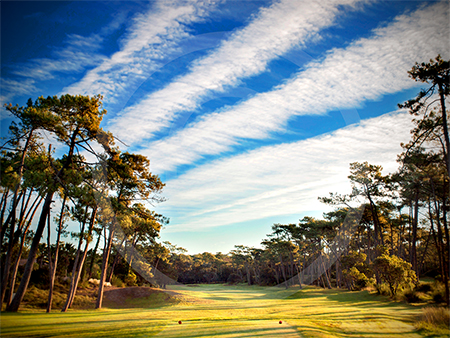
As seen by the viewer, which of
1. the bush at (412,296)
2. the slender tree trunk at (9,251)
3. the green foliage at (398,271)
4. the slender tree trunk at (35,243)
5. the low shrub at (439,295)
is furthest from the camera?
the green foliage at (398,271)

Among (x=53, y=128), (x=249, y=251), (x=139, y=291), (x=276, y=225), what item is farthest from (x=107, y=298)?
(x=249, y=251)

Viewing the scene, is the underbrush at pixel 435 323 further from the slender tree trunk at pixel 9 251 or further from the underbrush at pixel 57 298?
the underbrush at pixel 57 298

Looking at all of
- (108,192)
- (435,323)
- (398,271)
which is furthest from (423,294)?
(108,192)

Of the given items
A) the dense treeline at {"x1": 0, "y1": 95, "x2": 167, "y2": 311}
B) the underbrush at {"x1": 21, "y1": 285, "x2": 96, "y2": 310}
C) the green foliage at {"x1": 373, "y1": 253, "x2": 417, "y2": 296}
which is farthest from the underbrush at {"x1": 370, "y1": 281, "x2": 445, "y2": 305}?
the underbrush at {"x1": 21, "y1": 285, "x2": 96, "y2": 310}

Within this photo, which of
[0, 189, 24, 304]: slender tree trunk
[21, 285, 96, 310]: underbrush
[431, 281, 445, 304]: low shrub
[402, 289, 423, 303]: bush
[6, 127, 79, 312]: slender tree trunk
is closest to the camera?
[6, 127, 79, 312]: slender tree trunk

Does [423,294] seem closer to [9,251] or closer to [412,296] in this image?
[412,296]

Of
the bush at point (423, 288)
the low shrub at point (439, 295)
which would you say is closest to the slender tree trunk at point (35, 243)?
the low shrub at point (439, 295)

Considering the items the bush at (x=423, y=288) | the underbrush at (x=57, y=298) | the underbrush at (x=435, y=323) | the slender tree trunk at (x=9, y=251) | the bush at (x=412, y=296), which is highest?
the slender tree trunk at (x=9, y=251)

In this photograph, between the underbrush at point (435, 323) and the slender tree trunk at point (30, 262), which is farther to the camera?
the slender tree trunk at point (30, 262)

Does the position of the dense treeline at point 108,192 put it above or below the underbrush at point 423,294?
above

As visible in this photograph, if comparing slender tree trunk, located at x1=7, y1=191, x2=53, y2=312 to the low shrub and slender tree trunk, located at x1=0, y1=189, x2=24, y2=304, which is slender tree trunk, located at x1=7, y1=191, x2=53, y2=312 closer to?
slender tree trunk, located at x1=0, y1=189, x2=24, y2=304

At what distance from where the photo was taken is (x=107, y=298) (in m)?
22.2

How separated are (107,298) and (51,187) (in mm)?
16205

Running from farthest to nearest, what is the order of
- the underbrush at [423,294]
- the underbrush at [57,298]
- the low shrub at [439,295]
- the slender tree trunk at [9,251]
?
1. the underbrush at [57,298]
2. the underbrush at [423,294]
3. the low shrub at [439,295]
4. the slender tree trunk at [9,251]
